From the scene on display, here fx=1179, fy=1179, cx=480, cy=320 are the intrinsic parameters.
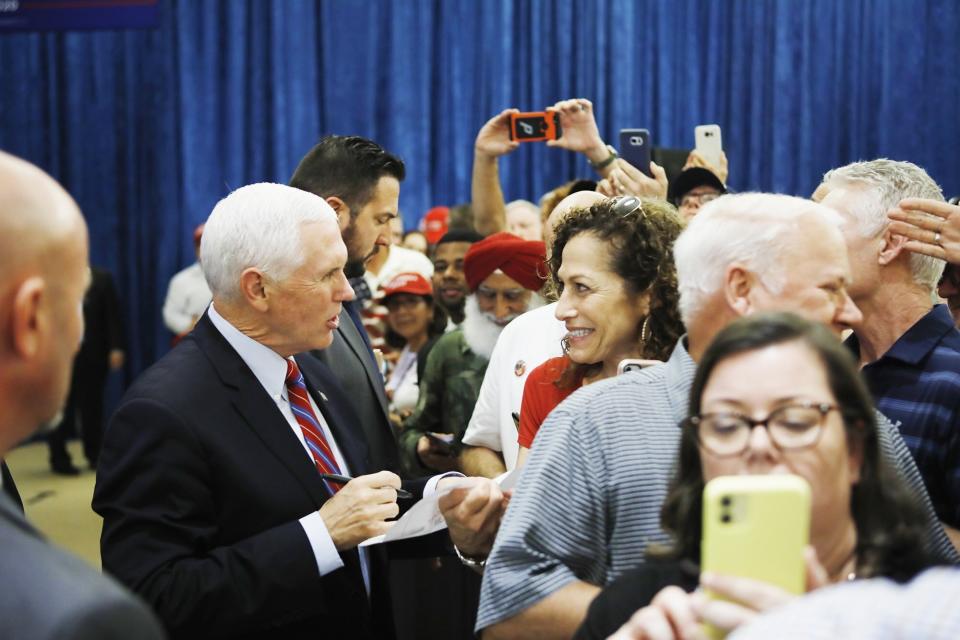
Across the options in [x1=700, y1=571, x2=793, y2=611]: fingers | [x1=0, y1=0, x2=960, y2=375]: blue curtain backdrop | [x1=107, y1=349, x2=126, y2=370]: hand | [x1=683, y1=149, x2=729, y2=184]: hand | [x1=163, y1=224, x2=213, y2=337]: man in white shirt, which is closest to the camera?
[x1=700, y1=571, x2=793, y2=611]: fingers

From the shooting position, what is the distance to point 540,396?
108 inches

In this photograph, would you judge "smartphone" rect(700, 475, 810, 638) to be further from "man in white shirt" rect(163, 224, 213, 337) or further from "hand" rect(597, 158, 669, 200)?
"man in white shirt" rect(163, 224, 213, 337)

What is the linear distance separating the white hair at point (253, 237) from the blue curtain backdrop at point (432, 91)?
7.16m

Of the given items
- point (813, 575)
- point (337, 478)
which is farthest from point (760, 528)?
point (337, 478)

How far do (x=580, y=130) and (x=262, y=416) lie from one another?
2175 mm

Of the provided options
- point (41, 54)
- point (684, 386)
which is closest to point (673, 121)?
point (41, 54)

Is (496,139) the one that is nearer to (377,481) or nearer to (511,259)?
(511,259)

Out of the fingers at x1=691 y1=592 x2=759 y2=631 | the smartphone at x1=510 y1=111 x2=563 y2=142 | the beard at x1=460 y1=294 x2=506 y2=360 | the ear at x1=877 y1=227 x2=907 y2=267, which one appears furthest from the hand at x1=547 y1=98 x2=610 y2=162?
the fingers at x1=691 y1=592 x2=759 y2=631

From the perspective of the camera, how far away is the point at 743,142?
9.22 meters

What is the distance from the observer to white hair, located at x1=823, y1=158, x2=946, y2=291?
99.3 inches

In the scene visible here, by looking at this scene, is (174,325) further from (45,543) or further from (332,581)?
(45,543)

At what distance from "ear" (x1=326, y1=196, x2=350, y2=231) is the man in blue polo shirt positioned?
4.73ft

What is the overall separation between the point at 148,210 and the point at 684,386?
8806mm

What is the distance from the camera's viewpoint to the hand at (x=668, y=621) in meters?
1.18
